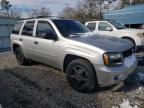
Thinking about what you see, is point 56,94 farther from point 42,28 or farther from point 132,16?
point 132,16

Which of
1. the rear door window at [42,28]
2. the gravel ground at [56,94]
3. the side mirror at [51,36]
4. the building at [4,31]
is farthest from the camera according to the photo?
the building at [4,31]

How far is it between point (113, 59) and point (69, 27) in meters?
2.10

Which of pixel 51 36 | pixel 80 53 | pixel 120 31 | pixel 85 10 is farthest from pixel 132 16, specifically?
pixel 85 10

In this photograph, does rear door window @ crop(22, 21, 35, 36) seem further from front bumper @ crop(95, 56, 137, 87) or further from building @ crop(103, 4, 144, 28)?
building @ crop(103, 4, 144, 28)

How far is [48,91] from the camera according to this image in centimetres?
608

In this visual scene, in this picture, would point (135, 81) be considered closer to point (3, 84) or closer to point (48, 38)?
point (48, 38)

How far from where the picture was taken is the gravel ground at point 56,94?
17.3 feet

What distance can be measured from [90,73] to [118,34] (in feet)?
24.9

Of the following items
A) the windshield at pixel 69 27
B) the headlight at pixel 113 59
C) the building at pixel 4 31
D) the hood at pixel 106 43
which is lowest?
the building at pixel 4 31

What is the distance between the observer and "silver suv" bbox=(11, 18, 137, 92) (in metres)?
5.51

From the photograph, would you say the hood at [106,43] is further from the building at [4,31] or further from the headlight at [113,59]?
the building at [4,31]

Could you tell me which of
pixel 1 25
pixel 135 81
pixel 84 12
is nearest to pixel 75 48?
pixel 135 81

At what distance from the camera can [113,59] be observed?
5.47 meters

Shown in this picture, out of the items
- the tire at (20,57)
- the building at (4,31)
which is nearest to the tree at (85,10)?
the building at (4,31)
